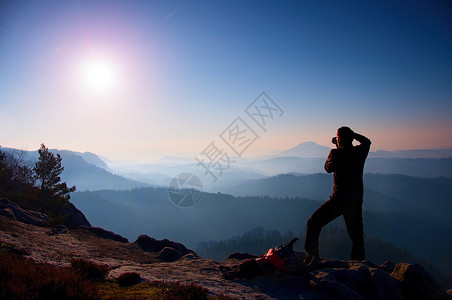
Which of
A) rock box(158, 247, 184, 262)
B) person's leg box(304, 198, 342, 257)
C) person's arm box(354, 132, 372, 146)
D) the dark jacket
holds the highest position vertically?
person's arm box(354, 132, 372, 146)

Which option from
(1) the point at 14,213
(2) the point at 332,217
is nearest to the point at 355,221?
(2) the point at 332,217

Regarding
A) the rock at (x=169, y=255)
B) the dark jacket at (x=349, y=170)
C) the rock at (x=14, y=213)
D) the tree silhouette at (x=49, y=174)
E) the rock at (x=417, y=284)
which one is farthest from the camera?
the tree silhouette at (x=49, y=174)

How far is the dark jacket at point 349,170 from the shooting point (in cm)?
795

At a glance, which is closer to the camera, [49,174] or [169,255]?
[169,255]

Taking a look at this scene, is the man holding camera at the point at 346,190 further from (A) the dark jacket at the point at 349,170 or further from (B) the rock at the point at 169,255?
(B) the rock at the point at 169,255

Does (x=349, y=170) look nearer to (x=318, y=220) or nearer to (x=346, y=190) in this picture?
(x=346, y=190)

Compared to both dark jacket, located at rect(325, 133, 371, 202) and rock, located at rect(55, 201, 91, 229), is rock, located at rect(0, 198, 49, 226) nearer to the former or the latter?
rock, located at rect(55, 201, 91, 229)

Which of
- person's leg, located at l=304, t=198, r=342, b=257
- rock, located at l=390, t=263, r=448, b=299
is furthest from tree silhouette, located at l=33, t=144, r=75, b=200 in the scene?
rock, located at l=390, t=263, r=448, b=299

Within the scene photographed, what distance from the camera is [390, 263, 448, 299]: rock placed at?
683 cm

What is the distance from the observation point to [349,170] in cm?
801

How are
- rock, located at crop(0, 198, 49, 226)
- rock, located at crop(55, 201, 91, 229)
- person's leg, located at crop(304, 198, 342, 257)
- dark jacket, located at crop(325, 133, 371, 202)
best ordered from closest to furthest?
dark jacket, located at crop(325, 133, 371, 202) → person's leg, located at crop(304, 198, 342, 257) → rock, located at crop(0, 198, 49, 226) → rock, located at crop(55, 201, 91, 229)

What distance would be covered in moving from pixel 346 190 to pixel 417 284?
338 centimetres

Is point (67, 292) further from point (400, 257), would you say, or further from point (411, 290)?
point (400, 257)

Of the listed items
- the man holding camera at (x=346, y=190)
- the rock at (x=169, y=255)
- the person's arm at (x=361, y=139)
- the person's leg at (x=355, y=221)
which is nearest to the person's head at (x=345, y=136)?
the man holding camera at (x=346, y=190)
